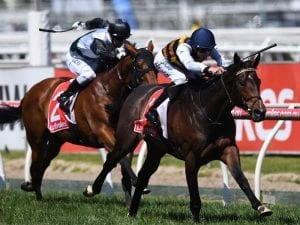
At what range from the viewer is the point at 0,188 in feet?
36.0

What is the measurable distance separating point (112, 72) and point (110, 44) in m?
0.31

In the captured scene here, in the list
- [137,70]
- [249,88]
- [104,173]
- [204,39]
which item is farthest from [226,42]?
[249,88]

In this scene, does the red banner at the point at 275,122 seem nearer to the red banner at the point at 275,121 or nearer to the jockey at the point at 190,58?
the red banner at the point at 275,121

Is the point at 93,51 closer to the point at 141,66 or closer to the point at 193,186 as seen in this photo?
the point at 141,66

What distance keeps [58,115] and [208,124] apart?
2.78 meters

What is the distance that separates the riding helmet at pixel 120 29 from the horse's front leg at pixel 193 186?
7.12ft

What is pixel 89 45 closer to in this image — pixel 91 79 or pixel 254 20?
pixel 91 79

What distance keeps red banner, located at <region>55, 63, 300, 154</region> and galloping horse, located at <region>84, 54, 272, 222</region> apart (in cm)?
440

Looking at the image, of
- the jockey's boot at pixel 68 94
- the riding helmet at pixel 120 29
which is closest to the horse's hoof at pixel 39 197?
the jockey's boot at pixel 68 94

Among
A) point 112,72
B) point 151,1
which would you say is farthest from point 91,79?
point 151,1

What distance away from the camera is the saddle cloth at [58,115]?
10.0 meters

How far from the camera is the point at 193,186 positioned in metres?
7.80

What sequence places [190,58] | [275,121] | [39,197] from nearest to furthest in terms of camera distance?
[190,58], [39,197], [275,121]

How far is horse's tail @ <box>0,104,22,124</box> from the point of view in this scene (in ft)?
36.3
